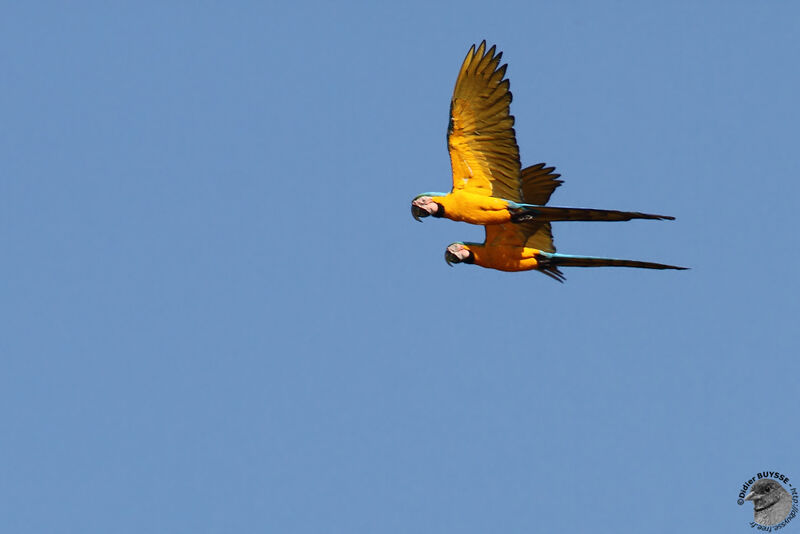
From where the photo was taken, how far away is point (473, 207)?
1778 cm

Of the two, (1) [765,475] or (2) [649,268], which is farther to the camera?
(1) [765,475]

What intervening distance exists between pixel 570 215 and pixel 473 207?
59.4 inches

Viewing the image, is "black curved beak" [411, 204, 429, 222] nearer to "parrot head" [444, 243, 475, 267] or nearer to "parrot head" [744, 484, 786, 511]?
"parrot head" [444, 243, 475, 267]

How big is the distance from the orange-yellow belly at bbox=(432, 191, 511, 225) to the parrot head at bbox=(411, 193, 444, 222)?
6cm

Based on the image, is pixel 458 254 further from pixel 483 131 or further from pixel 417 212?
pixel 483 131

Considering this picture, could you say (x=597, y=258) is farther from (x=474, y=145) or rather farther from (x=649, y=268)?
(x=474, y=145)

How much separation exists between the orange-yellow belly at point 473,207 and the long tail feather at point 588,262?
1.15m

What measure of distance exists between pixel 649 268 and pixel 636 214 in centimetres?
152

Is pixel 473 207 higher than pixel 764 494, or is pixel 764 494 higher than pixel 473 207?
pixel 473 207

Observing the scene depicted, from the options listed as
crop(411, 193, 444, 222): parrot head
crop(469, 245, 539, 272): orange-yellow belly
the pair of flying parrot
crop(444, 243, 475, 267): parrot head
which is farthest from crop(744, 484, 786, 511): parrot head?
crop(411, 193, 444, 222): parrot head

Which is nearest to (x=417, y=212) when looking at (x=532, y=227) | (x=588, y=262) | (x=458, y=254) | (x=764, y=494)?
(x=458, y=254)

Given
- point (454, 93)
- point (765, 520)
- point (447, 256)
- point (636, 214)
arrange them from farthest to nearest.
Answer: point (765, 520) → point (447, 256) → point (454, 93) → point (636, 214)

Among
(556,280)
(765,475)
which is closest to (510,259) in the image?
(556,280)

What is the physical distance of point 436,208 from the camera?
58.5ft
